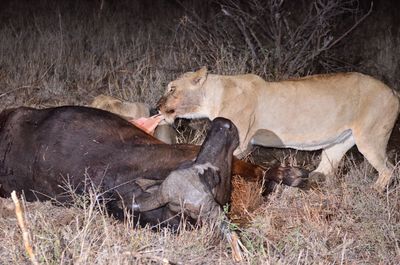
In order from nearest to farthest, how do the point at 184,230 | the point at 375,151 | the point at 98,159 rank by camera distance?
the point at 184,230 < the point at 98,159 < the point at 375,151

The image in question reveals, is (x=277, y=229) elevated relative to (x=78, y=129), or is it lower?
lower

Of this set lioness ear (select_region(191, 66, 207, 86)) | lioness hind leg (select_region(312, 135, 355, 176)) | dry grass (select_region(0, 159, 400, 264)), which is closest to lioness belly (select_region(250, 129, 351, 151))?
lioness hind leg (select_region(312, 135, 355, 176))

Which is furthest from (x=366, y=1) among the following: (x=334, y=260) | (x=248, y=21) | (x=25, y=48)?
(x=334, y=260)

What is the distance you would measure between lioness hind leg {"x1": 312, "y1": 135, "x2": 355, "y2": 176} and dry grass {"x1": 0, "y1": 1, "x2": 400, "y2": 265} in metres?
0.15

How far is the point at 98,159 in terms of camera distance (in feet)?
15.0

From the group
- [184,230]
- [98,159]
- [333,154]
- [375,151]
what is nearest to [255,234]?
[184,230]

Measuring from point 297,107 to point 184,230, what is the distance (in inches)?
84.3

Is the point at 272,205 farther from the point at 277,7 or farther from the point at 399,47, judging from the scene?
the point at 399,47

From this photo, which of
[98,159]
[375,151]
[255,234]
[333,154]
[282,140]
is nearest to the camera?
[255,234]

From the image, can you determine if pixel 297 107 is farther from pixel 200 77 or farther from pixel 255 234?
pixel 255 234

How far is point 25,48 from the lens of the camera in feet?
29.6

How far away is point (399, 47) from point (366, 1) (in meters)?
4.11

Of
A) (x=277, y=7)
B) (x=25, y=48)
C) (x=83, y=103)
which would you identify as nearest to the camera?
(x=83, y=103)

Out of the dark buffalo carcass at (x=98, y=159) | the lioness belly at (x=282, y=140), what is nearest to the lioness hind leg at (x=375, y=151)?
the lioness belly at (x=282, y=140)
